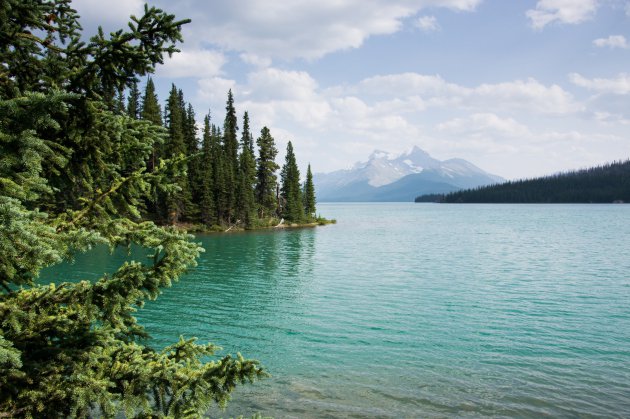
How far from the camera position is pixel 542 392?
43.0ft

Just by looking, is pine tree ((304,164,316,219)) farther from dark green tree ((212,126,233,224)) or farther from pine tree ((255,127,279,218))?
dark green tree ((212,126,233,224))

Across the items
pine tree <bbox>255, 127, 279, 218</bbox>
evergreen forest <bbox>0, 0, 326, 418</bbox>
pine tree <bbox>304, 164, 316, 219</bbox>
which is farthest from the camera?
pine tree <bbox>304, 164, 316, 219</bbox>

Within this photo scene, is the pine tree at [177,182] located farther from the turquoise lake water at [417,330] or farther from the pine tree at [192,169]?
the turquoise lake water at [417,330]

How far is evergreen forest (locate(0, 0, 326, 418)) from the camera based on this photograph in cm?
432

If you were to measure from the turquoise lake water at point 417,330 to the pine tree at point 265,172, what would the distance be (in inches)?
1891

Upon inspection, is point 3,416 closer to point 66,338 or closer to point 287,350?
point 66,338

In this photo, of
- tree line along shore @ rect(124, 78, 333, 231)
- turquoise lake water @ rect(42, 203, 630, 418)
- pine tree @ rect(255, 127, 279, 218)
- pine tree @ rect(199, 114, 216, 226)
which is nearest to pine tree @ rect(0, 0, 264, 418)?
turquoise lake water @ rect(42, 203, 630, 418)

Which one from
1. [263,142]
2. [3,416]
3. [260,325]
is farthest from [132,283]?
[263,142]

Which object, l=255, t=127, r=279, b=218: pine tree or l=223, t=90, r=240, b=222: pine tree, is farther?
l=255, t=127, r=279, b=218: pine tree

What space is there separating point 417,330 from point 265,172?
238ft

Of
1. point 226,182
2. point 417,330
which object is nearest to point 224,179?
point 226,182

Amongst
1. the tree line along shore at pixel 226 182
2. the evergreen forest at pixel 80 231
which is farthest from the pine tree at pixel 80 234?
the tree line along shore at pixel 226 182

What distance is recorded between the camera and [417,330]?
19.7m

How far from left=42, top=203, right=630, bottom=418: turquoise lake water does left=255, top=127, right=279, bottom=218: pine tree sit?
4803cm
